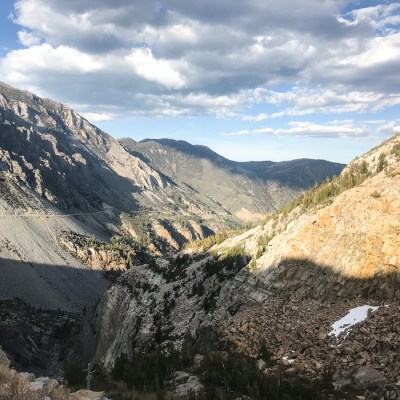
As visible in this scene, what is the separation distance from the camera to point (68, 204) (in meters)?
184

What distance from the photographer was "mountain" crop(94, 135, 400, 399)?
2148 cm

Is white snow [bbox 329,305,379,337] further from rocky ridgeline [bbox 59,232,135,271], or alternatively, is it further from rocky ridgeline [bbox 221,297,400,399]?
rocky ridgeline [bbox 59,232,135,271]

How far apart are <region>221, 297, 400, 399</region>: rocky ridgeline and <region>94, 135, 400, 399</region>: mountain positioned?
0.23 ft

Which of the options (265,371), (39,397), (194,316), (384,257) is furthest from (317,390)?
(194,316)

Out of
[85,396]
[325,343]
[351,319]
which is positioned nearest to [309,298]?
[351,319]

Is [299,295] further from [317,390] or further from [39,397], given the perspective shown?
[39,397]

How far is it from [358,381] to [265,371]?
532 cm

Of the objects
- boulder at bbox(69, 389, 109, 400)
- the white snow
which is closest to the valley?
the white snow

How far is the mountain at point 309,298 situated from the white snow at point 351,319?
0.30ft

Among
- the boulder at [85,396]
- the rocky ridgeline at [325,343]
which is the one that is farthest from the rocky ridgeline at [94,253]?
the boulder at [85,396]

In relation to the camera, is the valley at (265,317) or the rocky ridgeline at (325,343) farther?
the valley at (265,317)

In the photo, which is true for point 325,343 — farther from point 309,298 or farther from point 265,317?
point 309,298

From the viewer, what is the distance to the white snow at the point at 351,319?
24116 millimetres

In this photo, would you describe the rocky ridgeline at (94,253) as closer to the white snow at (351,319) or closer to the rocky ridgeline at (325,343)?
the rocky ridgeline at (325,343)
